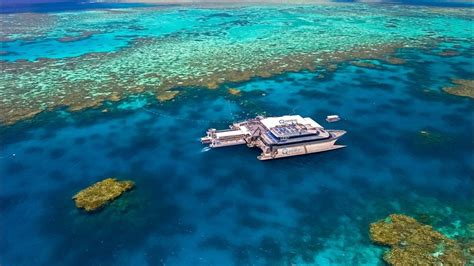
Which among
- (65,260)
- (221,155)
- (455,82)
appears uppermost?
(455,82)

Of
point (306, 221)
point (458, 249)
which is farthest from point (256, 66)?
point (458, 249)

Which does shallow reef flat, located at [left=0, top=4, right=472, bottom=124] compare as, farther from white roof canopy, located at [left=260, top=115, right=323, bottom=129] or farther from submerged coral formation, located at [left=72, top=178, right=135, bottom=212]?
submerged coral formation, located at [left=72, top=178, right=135, bottom=212]

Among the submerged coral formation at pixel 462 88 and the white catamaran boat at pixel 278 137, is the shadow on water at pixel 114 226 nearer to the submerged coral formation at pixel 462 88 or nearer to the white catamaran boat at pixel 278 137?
the white catamaran boat at pixel 278 137

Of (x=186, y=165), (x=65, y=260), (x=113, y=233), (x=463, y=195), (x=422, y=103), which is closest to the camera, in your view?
(x=65, y=260)

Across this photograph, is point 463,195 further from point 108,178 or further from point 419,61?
point 419,61

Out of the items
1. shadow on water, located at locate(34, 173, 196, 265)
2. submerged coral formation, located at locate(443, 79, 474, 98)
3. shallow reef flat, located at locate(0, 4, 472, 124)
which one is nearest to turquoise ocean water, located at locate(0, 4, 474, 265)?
shadow on water, located at locate(34, 173, 196, 265)

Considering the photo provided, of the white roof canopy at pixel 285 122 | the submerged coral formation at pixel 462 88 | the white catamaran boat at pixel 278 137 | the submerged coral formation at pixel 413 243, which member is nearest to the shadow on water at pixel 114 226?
the white catamaran boat at pixel 278 137

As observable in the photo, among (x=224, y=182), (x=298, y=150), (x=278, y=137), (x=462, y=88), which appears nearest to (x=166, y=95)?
(x=278, y=137)
